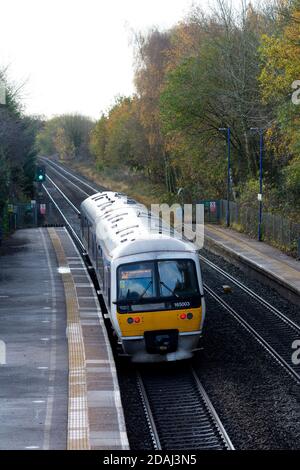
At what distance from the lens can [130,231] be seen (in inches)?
762

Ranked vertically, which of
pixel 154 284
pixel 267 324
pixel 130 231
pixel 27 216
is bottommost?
pixel 267 324

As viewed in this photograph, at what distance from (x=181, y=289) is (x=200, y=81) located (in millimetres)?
31879

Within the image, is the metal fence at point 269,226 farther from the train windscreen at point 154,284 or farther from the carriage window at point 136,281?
the carriage window at point 136,281

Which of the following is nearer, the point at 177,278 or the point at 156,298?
the point at 156,298

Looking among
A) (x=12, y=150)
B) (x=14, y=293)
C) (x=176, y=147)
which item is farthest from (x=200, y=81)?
(x=14, y=293)

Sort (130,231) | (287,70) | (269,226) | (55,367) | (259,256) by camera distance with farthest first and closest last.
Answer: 1. (269,226)
2. (259,256)
3. (287,70)
4. (130,231)
5. (55,367)

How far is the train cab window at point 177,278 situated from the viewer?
56.2 feet

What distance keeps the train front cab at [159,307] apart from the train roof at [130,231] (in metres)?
0.32

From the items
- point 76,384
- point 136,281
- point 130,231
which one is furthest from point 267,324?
point 76,384

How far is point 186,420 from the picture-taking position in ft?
47.5

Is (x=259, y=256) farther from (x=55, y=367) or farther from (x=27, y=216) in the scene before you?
(x=27, y=216)

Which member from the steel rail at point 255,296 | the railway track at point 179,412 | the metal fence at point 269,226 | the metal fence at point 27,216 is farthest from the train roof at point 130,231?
the metal fence at point 27,216

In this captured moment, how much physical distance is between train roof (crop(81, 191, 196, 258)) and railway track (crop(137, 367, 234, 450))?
2.67m

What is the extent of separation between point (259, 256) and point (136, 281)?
1726cm
